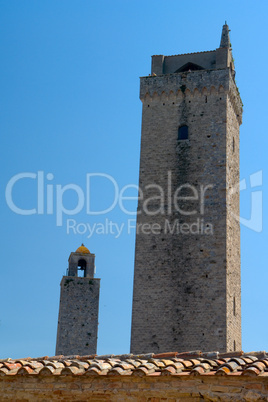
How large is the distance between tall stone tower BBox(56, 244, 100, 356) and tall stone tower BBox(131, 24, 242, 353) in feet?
40.2

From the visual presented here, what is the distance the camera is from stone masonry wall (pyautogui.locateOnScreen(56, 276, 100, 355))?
109 feet

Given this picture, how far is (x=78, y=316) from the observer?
111 feet

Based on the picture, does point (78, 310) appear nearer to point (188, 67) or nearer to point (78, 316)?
point (78, 316)

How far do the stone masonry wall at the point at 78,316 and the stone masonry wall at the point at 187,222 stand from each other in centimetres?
1224

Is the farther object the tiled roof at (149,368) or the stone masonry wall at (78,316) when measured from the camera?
the stone masonry wall at (78,316)

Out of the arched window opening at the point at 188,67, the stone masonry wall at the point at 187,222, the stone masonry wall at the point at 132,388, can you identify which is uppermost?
the arched window opening at the point at 188,67

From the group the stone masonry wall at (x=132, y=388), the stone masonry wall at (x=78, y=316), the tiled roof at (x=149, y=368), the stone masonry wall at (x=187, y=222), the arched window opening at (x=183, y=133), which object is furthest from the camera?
the stone masonry wall at (x=78, y=316)

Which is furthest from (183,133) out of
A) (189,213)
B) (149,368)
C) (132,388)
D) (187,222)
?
(132,388)

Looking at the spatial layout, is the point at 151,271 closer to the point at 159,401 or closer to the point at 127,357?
the point at 127,357

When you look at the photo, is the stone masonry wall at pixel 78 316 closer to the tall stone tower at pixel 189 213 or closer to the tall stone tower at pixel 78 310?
the tall stone tower at pixel 78 310

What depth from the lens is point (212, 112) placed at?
906 inches

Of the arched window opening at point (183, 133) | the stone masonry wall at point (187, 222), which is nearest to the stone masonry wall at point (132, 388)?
the stone masonry wall at point (187, 222)

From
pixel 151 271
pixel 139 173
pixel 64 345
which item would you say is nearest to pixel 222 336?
pixel 151 271

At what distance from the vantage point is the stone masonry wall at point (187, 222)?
822 inches
